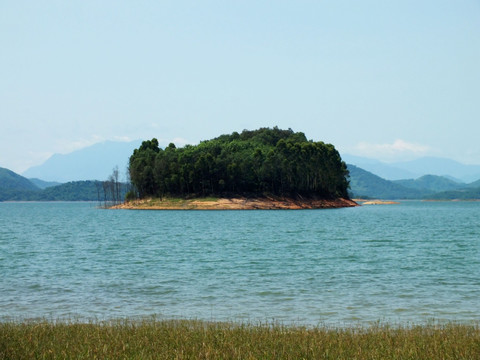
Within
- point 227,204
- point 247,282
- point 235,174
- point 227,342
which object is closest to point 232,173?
point 235,174

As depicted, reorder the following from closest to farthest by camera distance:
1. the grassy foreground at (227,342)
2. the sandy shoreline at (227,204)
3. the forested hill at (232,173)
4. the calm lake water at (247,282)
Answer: the grassy foreground at (227,342), the calm lake water at (247,282), the sandy shoreline at (227,204), the forested hill at (232,173)

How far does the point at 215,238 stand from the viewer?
72.2m

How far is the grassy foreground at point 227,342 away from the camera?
15.2m

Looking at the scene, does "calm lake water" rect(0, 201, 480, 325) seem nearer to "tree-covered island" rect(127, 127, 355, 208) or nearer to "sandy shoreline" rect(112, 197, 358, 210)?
"sandy shoreline" rect(112, 197, 358, 210)

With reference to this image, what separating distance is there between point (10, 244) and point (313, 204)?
480 ft

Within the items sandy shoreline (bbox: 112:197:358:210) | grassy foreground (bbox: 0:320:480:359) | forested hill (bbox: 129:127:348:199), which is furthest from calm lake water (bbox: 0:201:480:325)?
forested hill (bbox: 129:127:348:199)

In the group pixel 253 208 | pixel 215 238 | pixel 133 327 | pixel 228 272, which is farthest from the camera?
pixel 253 208

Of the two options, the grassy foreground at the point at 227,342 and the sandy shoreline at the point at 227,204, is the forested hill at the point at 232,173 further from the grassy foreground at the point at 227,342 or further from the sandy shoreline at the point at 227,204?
the grassy foreground at the point at 227,342

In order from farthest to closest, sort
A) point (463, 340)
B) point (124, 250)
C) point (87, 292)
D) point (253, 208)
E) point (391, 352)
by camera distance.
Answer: point (253, 208) → point (124, 250) → point (87, 292) → point (463, 340) → point (391, 352)

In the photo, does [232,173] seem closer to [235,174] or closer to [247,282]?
[235,174]

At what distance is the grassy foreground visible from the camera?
1524 cm

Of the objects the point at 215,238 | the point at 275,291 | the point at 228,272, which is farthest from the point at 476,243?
the point at 275,291

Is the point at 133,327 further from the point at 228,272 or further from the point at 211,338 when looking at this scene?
the point at 228,272

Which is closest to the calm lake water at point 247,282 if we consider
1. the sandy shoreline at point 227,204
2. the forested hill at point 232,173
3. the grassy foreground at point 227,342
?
the grassy foreground at point 227,342
